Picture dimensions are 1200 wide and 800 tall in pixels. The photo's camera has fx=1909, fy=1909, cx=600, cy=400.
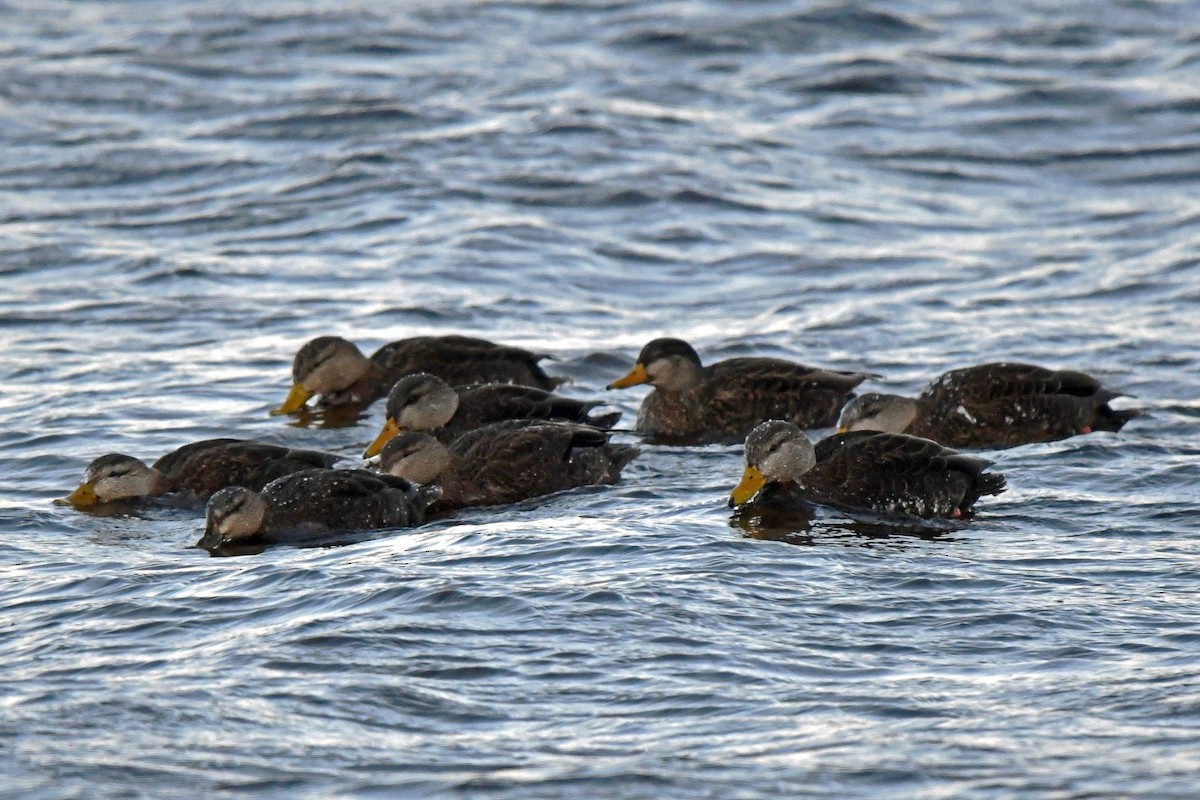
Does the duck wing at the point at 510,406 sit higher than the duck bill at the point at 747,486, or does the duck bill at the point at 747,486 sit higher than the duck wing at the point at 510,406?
the duck wing at the point at 510,406

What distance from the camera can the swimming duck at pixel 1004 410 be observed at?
12.6m

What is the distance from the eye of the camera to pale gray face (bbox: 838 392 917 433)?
12469 millimetres

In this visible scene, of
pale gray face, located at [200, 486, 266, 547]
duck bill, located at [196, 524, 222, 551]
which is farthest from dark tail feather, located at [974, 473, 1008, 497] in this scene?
duck bill, located at [196, 524, 222, 551]

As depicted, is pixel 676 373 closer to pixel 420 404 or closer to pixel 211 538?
pixel 420 404

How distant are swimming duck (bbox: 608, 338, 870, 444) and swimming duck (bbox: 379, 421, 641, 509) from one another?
5.37ft

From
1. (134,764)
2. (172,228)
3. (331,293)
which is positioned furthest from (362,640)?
(172,228)

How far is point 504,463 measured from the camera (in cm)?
1141

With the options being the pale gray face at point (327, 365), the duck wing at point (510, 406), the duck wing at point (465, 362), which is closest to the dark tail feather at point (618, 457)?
the duck wing at point (510, 406)

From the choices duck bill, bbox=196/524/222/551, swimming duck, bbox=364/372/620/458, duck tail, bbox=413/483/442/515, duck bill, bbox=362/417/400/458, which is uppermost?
swimming duck, bbox=364/372/620/458

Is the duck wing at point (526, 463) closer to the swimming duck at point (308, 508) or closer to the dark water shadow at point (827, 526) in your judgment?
the swimming duck at point (308, 508)

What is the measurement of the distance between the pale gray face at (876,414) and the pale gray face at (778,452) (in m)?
1.41

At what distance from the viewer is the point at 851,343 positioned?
51.2 ft

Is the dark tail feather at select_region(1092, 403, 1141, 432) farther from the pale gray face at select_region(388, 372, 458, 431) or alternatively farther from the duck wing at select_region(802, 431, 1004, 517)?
the pale gray face at select_region(388, 372, 458, 431)

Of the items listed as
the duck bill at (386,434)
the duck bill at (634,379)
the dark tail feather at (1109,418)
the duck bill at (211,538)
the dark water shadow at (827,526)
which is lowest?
the dark water shadow at (827,526)
